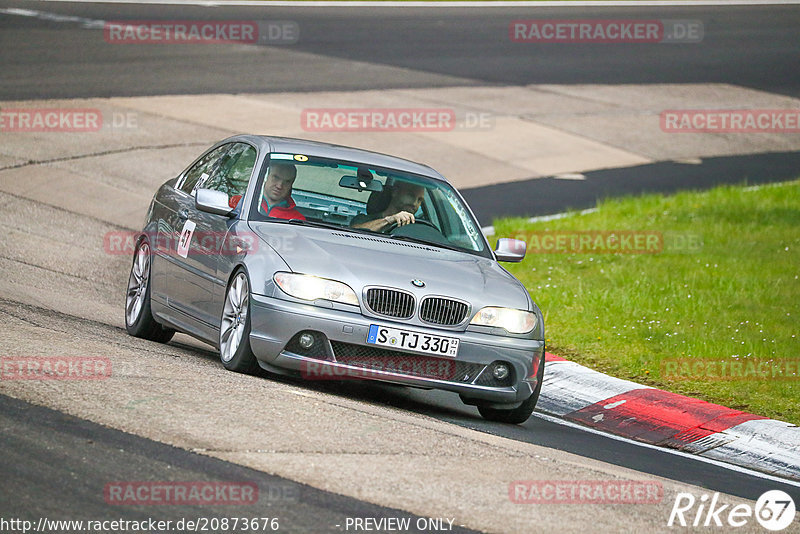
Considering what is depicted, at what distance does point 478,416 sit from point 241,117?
13429 mm

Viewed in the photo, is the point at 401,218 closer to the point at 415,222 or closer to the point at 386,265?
the point at 415,222

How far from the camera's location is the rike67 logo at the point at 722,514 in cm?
638

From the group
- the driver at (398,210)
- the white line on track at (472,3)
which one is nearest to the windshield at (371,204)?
the driver at (398,210)

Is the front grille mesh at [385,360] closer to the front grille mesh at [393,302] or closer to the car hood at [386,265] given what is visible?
the front grille mesh at [393,302]

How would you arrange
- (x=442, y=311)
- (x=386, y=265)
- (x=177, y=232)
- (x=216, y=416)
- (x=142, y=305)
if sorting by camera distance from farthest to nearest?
(x=142, y=305), (x=177, y=232), (x=386, y=265), (x=442, y=311), (x=216, y=416)

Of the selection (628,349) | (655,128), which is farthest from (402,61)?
(628,349)

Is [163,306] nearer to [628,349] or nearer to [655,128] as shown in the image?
[628,349]

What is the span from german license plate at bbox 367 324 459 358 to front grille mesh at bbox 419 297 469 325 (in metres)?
0.12

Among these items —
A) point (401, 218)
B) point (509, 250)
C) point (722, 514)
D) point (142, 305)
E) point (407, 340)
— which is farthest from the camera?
point (142, 305)

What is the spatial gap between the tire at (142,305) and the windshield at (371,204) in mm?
1400

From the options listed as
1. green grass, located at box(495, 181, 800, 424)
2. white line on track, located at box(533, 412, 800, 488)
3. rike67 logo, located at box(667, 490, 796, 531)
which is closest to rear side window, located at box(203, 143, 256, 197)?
white line on track, located at box(533, 412, 800, 488)

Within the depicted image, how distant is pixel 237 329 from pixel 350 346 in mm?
795

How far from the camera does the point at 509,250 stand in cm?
929

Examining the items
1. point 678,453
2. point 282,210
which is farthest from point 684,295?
point 282,210
